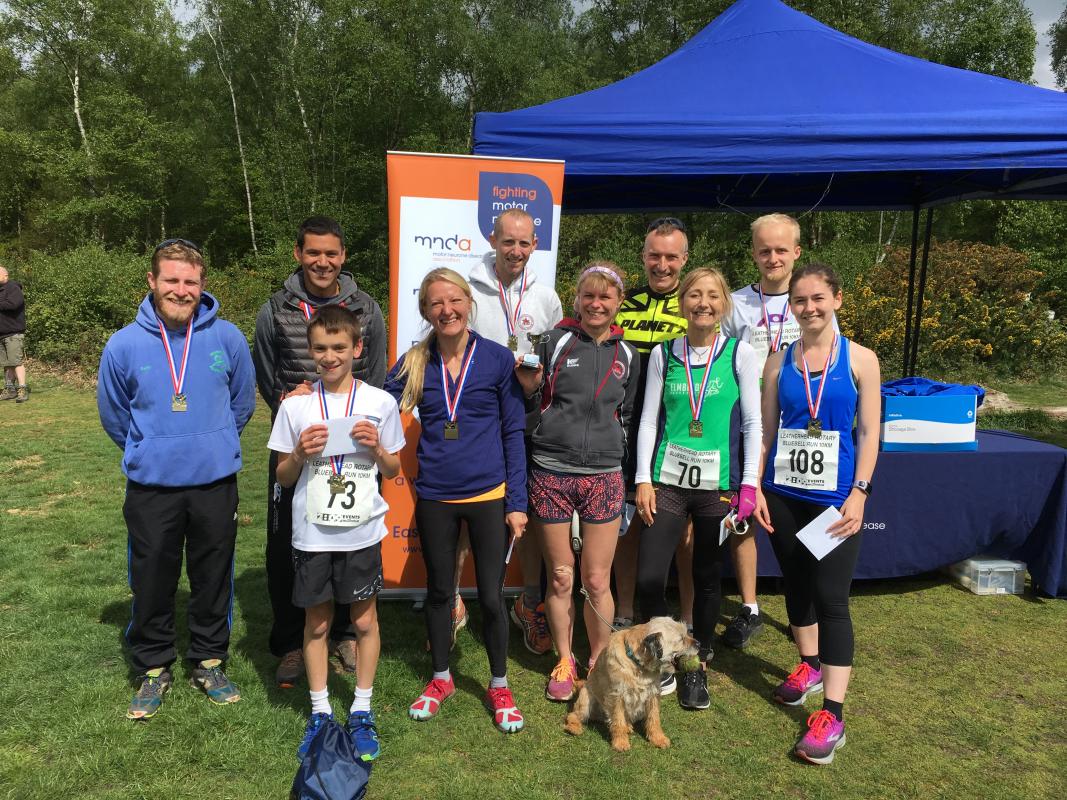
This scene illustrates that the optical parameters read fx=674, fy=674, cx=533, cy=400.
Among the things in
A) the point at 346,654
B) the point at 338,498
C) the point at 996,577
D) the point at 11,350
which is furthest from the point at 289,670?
the point at 11,350

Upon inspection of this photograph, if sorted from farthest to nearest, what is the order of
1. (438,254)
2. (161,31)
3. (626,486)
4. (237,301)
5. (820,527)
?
(161,31)
(237,301)
(438,254)
(626,486)
(820,527)

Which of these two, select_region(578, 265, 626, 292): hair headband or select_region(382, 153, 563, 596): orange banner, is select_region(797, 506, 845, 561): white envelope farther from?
select_region(382, 153, 563, 596): orange banner

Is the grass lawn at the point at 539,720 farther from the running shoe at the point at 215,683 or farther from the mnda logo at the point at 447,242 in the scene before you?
the mnda logo at the point at 447,242

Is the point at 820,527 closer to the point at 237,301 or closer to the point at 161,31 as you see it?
the point at 237,301

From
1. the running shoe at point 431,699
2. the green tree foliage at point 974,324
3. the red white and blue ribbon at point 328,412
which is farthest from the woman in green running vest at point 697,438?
the green tree foliage at point 974,324

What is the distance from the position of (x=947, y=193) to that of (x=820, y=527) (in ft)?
14.4

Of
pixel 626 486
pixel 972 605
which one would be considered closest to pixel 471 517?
pixel 626 486

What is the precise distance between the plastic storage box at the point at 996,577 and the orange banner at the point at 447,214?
3.14 meters

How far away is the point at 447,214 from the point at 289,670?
93.8 inches

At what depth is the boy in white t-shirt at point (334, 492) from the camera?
7.84 feet

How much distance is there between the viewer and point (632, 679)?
8.48 feet

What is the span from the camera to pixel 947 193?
554 cm

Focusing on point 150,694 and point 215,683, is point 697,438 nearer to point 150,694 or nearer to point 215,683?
point 215,683

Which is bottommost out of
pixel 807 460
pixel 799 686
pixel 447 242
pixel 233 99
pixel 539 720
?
pixel 539 720
